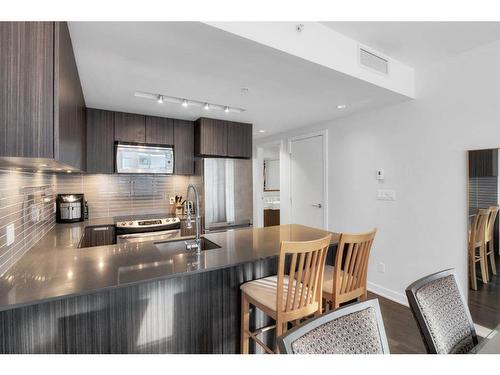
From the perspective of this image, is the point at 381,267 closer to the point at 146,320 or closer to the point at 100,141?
the point at 146,320

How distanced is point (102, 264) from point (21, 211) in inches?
29.1

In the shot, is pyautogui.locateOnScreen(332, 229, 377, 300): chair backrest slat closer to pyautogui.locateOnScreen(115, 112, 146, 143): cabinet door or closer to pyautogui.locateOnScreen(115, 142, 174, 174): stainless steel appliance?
pyautogui.locateOnScreen(115, 142, 174, 174): stainless steel appliance

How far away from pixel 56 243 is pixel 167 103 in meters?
1.71

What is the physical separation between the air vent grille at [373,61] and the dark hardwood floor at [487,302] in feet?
6.08

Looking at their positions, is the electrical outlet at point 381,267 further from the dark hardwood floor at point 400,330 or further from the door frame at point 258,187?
the door frame at point 258,187

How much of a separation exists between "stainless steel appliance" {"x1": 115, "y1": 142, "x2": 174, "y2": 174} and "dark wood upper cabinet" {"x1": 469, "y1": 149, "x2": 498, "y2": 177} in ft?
10.5

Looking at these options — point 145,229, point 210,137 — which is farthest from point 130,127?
point 145,229

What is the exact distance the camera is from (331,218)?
3604 millimetres

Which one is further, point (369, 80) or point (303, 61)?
point (369, 80)

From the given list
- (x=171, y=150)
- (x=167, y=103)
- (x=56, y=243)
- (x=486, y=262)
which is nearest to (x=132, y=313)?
(x=56, y=243)

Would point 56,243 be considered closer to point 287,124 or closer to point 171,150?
point 171,150

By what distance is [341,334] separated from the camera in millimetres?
819

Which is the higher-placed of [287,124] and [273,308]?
[287,124]
